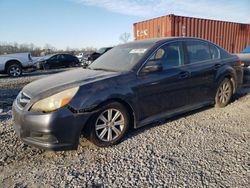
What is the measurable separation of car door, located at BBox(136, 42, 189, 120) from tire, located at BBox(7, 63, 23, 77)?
12206 mm

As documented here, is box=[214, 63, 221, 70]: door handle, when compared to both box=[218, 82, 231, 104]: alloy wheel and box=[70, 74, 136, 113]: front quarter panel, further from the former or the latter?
box=[70, 74, 136, 113]: front quarter panel

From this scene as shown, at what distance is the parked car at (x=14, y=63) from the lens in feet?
45.5

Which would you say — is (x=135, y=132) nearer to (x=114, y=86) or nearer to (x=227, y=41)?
(x=114, y=86)

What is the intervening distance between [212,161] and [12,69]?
1362 cm

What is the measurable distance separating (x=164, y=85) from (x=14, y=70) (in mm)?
12467

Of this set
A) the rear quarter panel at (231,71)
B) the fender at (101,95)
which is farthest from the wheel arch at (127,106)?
the rear quarter panel at (231,71)

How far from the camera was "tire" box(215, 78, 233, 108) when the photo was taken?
203 inches

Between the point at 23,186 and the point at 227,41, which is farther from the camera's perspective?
the point at 227,41

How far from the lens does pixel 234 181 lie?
8.58 feet

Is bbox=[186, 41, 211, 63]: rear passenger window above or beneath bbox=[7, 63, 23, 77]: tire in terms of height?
above

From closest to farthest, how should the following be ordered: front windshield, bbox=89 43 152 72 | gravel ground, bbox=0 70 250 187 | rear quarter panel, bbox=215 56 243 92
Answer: gravel ground, bbox=0 70 250 187
front windshield, bbox=89 43 152 72
rear quarter panel, bbox=215 56 243 92

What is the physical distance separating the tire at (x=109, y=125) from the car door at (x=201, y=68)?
1.53 metres

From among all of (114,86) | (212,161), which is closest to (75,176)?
(114,86)

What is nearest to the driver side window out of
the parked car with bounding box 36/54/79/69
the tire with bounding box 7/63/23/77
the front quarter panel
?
the front quarter panel
